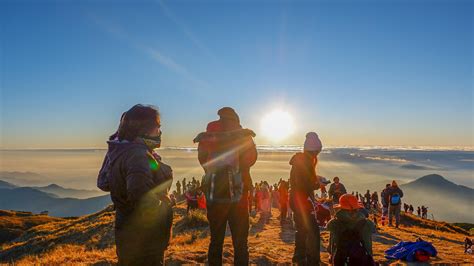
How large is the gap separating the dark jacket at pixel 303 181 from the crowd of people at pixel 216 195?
0.7 inches

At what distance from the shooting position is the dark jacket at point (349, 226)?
6117 mm

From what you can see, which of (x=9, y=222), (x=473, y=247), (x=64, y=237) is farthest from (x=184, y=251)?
(x=9, y=222)

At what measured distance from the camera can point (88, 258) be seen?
954cm

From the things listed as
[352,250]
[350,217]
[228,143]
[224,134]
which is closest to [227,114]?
[224,134]

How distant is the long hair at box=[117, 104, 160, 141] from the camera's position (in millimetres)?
3867

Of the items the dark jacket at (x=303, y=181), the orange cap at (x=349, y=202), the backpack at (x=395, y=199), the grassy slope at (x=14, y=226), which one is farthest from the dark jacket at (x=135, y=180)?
the grassy slope at (x=14, y=226)

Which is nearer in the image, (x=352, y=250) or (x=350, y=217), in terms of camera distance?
(x=352, y=250)

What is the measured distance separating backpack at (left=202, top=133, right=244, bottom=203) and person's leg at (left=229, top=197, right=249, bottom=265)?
0.15m

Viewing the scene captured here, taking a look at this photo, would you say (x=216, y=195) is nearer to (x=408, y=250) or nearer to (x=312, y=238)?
(x=312, y=238)

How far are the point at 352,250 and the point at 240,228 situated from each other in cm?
187

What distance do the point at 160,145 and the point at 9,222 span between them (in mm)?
72171

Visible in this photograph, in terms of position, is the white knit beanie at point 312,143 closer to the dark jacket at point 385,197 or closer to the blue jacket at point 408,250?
the blue jacket at point 408,250

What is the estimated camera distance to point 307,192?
6.77m

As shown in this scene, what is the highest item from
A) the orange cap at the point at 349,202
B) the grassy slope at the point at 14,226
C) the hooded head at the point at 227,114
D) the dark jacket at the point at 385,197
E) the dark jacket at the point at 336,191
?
the hooded head at the point at 227,114
